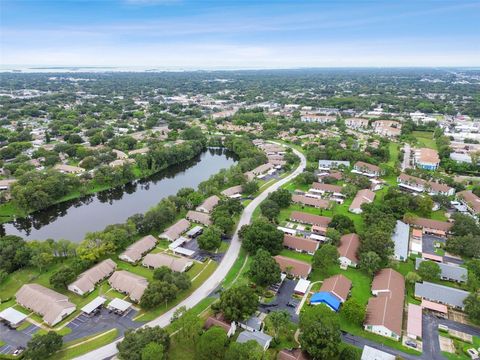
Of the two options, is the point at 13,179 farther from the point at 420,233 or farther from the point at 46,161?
the point at 420,233

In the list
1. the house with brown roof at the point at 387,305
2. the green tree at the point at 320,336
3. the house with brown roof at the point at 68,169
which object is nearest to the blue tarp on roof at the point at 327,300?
the house with brown roof at the point at 387,305

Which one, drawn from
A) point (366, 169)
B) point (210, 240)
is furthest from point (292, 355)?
point (366, 169)

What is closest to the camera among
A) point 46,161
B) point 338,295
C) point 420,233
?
point 338,295

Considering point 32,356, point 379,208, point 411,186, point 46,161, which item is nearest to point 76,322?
point 32,356

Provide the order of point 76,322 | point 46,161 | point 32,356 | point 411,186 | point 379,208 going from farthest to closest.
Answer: point 46,161, point 411,186, point 379,208, point 76,322, point 32,356

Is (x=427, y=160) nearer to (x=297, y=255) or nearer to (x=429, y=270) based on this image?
(x=429, y=270)

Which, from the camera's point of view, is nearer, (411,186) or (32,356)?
(32,356)
